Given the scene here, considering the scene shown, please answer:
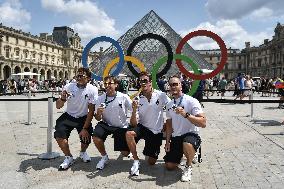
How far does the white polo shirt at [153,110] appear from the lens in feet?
16.8

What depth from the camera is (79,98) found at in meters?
5.42

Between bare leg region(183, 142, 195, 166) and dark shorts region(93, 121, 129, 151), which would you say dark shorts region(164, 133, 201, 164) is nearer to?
bare leg region(183, 142, 195, 166)

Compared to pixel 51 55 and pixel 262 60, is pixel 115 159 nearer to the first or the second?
pixel 51 55

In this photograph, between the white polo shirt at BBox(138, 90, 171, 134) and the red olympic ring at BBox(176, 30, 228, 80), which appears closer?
the white polo shirt at BBox(138, 90, 171, 134)

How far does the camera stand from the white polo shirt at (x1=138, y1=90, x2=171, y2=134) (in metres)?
5.13

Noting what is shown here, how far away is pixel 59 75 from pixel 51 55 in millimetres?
6639

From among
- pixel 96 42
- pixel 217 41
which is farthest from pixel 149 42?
pixel 217 41

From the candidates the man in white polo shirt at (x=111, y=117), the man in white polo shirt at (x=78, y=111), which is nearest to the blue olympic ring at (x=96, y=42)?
the man in white polo shirt at (x=78, y=111)

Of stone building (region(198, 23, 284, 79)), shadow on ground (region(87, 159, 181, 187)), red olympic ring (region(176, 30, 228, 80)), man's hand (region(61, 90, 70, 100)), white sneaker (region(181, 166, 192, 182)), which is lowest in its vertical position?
shadow on ground (region(87, 159, 181, 187))

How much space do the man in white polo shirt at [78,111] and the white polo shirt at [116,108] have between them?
0.26 meters

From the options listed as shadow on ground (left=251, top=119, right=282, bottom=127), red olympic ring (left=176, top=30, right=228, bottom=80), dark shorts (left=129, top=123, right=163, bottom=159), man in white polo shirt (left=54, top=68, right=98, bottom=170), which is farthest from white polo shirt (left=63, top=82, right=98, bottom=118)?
shadow on ground (left=251, top=119, right=282, bottom=127)

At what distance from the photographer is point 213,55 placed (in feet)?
388

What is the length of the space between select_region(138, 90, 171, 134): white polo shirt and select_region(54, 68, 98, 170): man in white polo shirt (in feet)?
2.70

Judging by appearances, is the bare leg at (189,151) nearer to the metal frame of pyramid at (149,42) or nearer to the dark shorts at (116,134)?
the dark shorts at (116,134)
